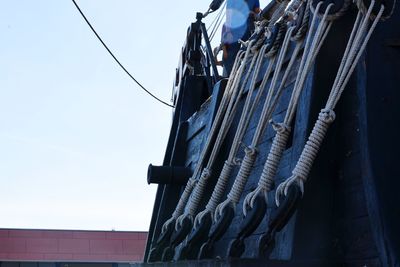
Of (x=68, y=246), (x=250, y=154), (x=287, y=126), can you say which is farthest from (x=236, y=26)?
(x=68, y=246)

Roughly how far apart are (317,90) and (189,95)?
3128 mm

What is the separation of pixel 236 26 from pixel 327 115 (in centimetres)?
→ 342

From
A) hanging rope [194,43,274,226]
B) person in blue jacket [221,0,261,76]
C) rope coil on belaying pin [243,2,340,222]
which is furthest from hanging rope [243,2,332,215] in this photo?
person in blue jacket [221,0,261,76]

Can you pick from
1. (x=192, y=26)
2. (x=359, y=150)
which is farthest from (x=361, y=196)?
(x=192, y=26)

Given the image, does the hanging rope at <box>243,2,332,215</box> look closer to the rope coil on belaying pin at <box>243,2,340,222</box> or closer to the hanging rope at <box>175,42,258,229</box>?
the rope coil on belaying pin at <box>243,2,340,222</box>

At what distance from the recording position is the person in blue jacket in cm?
581

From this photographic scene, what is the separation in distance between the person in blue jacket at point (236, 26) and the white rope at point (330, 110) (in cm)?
294

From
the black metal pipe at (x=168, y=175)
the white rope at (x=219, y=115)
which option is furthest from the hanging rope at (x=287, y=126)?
the black metal pipe at (x=168, y=175)

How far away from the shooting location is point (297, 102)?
114 inches

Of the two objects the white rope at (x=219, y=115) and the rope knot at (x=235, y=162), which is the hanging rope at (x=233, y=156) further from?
the white rope at (x=219, y=115)

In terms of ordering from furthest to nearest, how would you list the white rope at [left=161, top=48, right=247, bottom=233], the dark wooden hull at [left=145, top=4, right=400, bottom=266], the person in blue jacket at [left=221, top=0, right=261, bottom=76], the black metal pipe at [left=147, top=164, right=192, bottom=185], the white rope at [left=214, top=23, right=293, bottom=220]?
the person in blue jacket at [left=221, top=0, right=261, bottom=76] → the black metal pipe at [left=147, top=164, right=192, bottom=185] → the white rope at [left=161, top=48, right=247, bottom=233] → the white rope at [left=214, top=23, right=293, bottom=220] → the dark wooden hull at [left=145, top=4, right=400, bottom=266]

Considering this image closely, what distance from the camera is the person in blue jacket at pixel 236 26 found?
5.81 m

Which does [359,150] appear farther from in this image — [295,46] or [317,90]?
[295,46]

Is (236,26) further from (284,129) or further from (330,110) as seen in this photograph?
(330,110)
